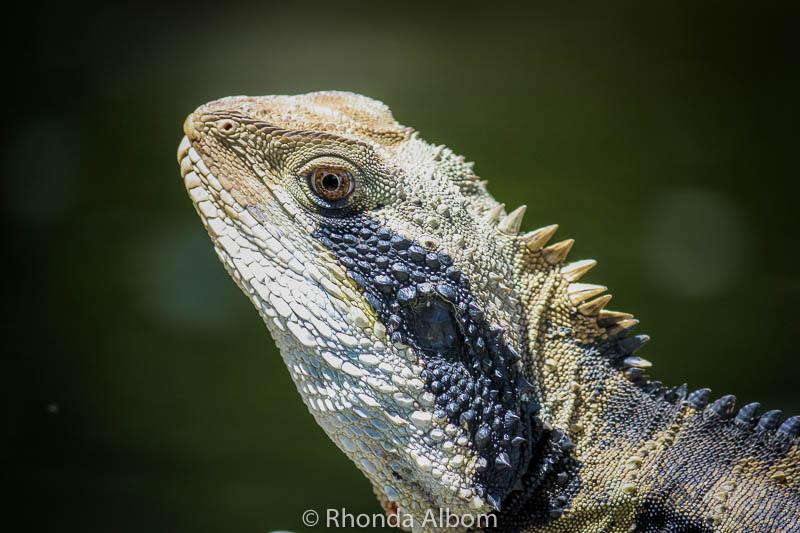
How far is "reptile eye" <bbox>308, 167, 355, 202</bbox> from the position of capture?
163 cm

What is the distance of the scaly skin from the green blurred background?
5.49 feet

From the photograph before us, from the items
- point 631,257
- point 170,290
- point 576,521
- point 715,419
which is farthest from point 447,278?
point 170,290

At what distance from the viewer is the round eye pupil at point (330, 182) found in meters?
1.63

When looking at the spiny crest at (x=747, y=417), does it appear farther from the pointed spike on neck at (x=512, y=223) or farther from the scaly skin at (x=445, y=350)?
the pointed spike on neck at (x=512, y=223)

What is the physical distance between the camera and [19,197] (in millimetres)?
3686

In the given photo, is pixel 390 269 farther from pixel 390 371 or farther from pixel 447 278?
pixel 390 371

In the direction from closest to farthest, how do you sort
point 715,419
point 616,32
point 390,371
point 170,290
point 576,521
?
1. point 390,371
2. point 576,521
3. point 715,419
4. point 616,32
5. point 170,290

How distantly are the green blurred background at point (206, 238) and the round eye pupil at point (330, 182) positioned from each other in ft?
5.98

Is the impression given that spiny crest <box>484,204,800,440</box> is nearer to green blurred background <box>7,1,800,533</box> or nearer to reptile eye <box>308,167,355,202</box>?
reptile eye <box>308,167,355,202</box>

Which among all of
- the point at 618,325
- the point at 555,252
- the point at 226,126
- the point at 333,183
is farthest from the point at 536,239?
the point at 226,126

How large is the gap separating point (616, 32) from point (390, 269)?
7.55 feet

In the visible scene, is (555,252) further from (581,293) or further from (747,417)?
(747,417)

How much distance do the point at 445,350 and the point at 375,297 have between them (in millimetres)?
215

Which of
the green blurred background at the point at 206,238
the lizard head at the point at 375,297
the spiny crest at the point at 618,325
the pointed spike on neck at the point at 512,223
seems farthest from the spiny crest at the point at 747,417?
the green blurred background at the point at 206,238
